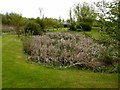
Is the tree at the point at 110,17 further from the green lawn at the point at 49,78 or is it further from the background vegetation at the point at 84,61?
the green lawn at the point at 49,78

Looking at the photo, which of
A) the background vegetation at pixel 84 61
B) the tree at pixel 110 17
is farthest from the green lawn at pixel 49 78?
the tree at pixel 110 17

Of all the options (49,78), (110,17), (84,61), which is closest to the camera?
(110,17)

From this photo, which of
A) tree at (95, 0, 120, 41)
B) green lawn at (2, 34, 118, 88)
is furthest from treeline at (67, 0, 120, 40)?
green lawn at (2, 34, 118, 88)

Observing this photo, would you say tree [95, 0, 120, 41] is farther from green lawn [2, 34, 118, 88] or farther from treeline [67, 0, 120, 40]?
green lawn [2, 34, 118, 88]

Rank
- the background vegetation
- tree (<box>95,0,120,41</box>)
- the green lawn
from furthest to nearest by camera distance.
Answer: the green lawn
the background vegetation
tree (<box>95,0,120,41</box>)

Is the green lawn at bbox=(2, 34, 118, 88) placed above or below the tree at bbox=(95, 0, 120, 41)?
below

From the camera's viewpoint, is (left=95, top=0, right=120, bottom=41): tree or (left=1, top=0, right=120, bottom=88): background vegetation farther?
(left=1, top=0, right=120, bottom=88): background vegetation

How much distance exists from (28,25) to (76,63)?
15836 mm

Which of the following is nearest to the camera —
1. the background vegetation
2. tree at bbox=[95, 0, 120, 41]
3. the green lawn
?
tree at bbox=[95, 0, 120, 41]

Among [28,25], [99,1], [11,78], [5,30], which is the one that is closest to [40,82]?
[11,78]

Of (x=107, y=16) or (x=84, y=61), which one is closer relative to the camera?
(x=107, y=16)

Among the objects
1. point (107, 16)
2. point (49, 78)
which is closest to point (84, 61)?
point (49, 78)

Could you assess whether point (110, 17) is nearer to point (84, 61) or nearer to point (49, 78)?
point (49, 78)

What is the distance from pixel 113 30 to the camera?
7.26 metres
